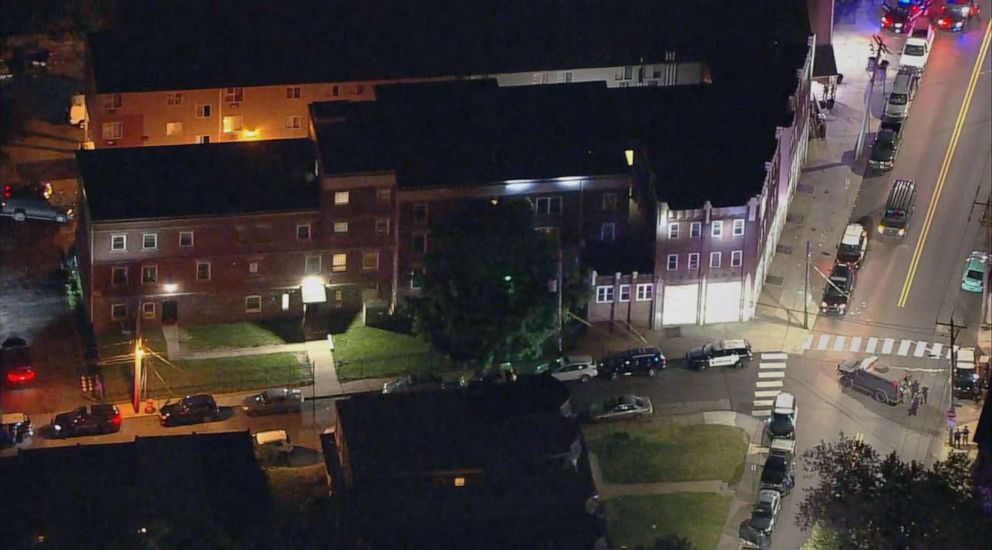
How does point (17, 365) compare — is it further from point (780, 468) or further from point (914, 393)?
point (914, 393)

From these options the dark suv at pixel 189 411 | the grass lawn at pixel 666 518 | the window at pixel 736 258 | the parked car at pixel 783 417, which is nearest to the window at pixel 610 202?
the window at pixel 736 258

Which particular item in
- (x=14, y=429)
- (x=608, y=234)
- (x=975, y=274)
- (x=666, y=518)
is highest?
(x=608, y=234)

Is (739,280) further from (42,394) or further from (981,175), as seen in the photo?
(42,394)

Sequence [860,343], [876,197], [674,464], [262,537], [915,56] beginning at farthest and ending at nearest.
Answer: [915,56] → [876,197] → [860,343] → [674,464] → [262,537]

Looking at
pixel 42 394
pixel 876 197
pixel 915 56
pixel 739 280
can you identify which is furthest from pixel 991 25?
pixel 42 394

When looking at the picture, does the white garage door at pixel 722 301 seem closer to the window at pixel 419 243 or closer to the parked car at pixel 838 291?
the parked car at pixel 838 291

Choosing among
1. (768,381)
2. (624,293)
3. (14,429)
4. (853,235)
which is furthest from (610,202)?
(14,429)
